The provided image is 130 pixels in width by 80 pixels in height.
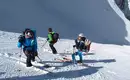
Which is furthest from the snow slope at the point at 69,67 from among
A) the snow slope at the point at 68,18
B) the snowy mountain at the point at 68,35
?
the snow slope at the point at 68,18

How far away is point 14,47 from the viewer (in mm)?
18078

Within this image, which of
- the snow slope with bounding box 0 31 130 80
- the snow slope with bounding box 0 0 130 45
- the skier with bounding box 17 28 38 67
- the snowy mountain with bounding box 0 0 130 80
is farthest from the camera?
the snow slope with bounding box 0 0 130 45

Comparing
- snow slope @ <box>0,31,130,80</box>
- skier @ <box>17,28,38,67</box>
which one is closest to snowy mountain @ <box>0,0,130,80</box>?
snow slope @ <box>0,31,130,80</box>

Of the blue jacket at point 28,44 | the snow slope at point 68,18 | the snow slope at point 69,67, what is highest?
the snow slope at point 68,18

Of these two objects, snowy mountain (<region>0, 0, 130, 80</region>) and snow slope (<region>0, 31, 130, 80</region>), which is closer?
snow slope (<region>0, 31, 130, 80</region>)

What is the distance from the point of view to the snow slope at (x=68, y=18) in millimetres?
31978

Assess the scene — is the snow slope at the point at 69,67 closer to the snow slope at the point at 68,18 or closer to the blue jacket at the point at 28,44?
the blue jacket at the point at 28,44

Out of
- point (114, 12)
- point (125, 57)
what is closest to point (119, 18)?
point (114, 12)

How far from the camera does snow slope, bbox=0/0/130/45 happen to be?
32.0 m

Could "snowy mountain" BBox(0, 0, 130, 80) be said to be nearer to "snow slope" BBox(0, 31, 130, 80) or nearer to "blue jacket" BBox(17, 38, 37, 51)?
"snow slope" BBox(0, 31, 130, 80)

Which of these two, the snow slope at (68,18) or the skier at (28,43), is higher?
the snow slope at (68,18)

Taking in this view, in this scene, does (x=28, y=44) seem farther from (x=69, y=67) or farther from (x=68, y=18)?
(x=68, y=18)

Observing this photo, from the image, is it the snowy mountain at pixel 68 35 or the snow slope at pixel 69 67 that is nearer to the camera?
the snow slope at pixel 69 67

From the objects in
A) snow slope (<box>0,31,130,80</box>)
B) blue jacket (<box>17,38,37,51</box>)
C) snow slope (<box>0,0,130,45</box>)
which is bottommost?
snow slope (<box>0,31,130,80</box>)
